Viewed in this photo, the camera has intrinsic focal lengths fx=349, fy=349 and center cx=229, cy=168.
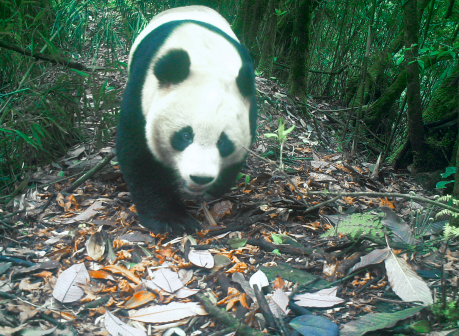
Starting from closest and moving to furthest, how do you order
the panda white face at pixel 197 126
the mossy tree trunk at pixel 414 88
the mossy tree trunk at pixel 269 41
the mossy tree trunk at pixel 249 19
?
the panda white face at pixel 197 126, the mossy tree trunk at pixel 414 88, the mossy tree trunk at pixel 249 19, the mossy tree trunk at pixel 269 41

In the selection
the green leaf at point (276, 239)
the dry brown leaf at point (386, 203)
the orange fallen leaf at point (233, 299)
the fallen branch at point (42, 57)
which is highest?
the fallen branch at point (42, 57)

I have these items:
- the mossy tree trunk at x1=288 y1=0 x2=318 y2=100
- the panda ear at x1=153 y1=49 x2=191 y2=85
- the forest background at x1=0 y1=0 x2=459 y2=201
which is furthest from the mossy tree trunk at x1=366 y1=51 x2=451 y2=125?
the panda ear at x1=153 y1=49 x2=191 y2=85

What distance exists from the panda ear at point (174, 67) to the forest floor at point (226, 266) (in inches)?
39.5

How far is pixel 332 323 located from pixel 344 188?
6.82 feet

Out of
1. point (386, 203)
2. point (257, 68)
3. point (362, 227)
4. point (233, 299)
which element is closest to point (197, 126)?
point (233, 299)

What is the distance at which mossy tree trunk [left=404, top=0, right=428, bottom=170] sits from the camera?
154 inches

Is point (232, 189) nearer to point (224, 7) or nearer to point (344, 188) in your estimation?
point (344, 188)

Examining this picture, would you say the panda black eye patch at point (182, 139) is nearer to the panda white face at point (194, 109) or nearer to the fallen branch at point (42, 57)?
the panda white face at point (194, 109)

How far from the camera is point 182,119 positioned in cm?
258

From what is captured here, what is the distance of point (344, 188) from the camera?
370 cm

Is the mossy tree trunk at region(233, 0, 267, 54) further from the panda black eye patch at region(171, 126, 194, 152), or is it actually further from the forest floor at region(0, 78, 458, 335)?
the panda black eye patch at region(171, 126, 194, 152)

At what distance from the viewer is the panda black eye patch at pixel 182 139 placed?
2594mm

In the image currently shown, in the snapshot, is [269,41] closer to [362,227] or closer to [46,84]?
[46,84]

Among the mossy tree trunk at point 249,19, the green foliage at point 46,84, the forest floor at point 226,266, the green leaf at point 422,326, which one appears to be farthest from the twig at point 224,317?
the mossy tree trunk at point 249,19
